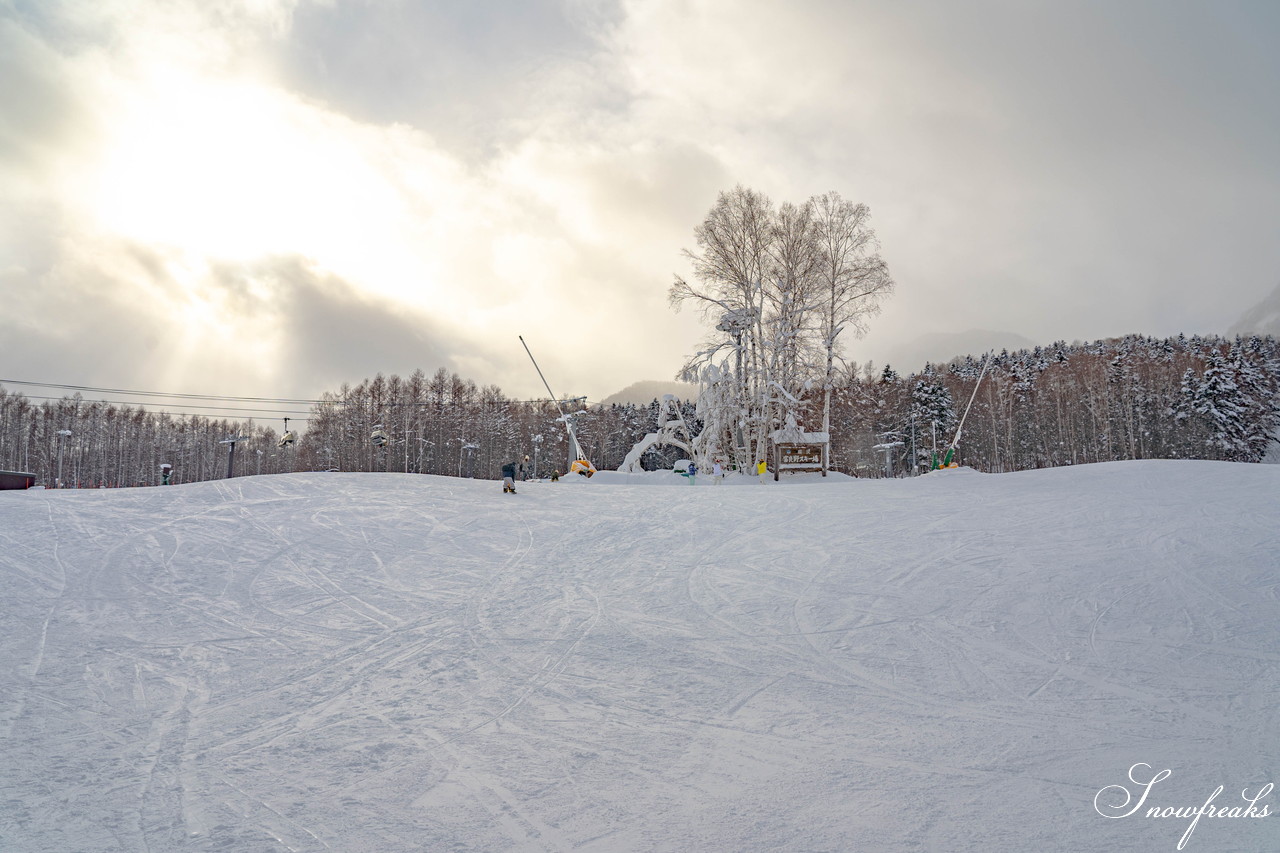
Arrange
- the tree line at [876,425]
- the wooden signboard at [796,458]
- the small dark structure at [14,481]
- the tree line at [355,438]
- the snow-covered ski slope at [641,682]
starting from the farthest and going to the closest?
the tree line at [355,438] → the tree line at [876,425] → the wooden signboard at [796,458] → the small dark structure at [14,481] → the snow-covered ski slope at [641,682]

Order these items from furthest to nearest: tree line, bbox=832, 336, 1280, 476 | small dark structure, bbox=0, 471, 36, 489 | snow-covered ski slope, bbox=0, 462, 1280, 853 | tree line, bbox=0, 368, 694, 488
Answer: tree line, bbox=0, 368, 694, 488, tree line, bbox=832, 336, 1280, 476, small dark structure, bbox=0, 471, 36, 489, snow-covered ski slope, bbox=0, 462, 1280, 853

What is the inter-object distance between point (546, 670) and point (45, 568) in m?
9.34

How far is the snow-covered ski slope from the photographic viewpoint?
433 centimetres

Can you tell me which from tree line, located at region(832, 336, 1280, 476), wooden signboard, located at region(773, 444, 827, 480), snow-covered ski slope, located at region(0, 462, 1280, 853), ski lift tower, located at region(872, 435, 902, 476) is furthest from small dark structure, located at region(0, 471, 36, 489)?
ski lift tower, located at region(872, 435, 902, 476)

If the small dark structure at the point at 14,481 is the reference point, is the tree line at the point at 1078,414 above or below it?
above

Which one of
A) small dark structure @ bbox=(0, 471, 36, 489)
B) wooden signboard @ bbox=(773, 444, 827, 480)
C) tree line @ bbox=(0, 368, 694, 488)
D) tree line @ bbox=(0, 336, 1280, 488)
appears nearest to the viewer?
small dark structure @ bbox=(0, 471, 36, 489)

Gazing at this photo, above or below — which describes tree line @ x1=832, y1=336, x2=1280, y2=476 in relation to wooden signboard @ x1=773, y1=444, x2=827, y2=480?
above

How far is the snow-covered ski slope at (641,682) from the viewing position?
4328 millimetres

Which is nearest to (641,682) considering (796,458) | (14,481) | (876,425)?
(796,458)

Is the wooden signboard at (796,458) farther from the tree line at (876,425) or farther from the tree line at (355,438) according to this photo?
the tree line at (355,438)

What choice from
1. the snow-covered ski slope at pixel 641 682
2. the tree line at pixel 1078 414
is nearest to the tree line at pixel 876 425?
the tree line at pixel 1078 414

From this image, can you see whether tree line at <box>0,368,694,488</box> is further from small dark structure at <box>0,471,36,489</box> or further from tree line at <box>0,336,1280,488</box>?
small dark structure at <box>0,471,36,489</box>

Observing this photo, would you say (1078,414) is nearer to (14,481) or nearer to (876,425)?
(876,425)

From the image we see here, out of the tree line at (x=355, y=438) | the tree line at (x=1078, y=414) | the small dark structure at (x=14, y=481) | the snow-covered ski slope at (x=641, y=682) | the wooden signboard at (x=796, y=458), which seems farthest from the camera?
the tree line at (x=355, y=438)
